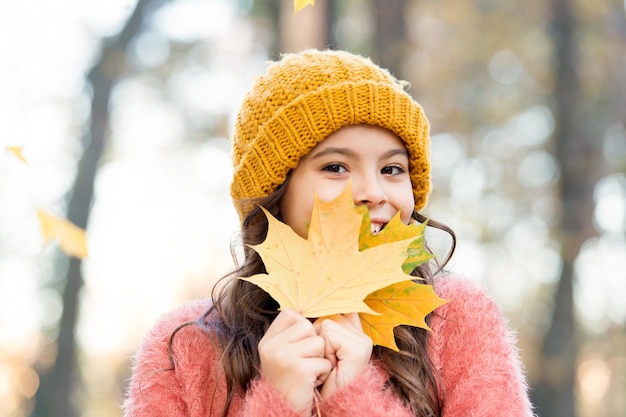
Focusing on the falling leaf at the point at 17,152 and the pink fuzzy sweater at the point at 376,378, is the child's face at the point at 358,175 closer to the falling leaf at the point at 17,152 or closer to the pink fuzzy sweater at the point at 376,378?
the pink fuzzy sweater at the point at 376,378

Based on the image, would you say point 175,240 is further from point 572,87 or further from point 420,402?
point 420,402

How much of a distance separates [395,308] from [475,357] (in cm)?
38

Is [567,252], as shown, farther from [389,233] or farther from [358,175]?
[389,233]

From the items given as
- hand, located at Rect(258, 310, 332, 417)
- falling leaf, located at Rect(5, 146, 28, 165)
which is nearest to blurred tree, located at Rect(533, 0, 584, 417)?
hand, located at Rect(258, 310, 332, 417)

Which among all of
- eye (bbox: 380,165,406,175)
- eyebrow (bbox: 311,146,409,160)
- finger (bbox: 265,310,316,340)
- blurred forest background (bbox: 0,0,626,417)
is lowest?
blurred forest background (bbox: 0,0,626,417)

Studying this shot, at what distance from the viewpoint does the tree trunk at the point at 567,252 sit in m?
7.90

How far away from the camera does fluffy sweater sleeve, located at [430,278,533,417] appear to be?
202 cm

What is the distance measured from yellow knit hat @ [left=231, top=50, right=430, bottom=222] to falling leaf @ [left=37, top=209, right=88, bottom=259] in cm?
59

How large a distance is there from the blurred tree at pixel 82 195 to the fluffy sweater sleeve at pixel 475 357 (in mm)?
7485

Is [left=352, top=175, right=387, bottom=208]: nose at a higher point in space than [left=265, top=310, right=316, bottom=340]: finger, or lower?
higher

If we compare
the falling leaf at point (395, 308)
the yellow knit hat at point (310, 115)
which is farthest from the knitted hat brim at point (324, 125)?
the falling leaf at point (395, 308)

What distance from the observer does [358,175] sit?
2.10 metres

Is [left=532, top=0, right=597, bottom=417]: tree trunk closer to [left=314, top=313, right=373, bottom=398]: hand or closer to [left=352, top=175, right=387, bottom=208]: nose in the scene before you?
[left=352, top=175, right=387, bottom=208]: nose

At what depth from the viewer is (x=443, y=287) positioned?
2352mm
